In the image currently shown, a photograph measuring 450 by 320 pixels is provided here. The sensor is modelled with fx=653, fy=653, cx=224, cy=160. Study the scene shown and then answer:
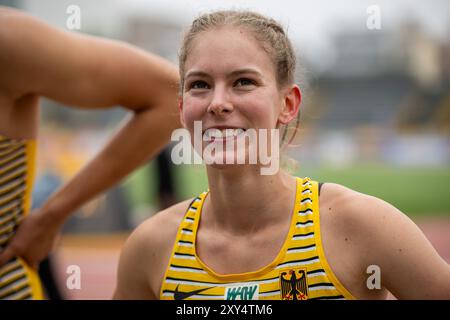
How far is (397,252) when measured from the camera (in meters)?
1.66

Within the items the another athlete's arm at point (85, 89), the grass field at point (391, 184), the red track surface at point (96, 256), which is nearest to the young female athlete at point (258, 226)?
the another athlete's arm at point (85, 89)

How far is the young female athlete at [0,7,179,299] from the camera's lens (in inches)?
82.4

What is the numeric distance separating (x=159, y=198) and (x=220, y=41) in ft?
18.4

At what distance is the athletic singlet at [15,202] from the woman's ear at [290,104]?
90 centimetres

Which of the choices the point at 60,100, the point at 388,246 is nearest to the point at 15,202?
the point at 60,100

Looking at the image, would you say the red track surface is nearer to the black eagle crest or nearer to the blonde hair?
the blonde hair

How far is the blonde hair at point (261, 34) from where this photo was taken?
1.89m

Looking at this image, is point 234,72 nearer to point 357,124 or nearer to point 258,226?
point 258,226

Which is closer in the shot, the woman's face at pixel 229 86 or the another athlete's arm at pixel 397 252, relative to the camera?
the another athlete's arm at pixel 397 252

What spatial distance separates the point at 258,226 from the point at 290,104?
15.4 inches

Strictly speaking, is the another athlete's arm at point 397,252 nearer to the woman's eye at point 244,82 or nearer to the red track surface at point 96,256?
the woman's eye at point 244,82

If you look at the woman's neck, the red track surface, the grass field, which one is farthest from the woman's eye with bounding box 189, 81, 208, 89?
the grass field

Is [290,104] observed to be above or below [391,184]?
above

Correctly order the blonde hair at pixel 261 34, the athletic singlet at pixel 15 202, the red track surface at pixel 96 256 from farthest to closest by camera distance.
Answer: the red track surface at pixel 96 256 < the athletic singlet at pixel 15 202 < the blonde hair at pixel 261 34
